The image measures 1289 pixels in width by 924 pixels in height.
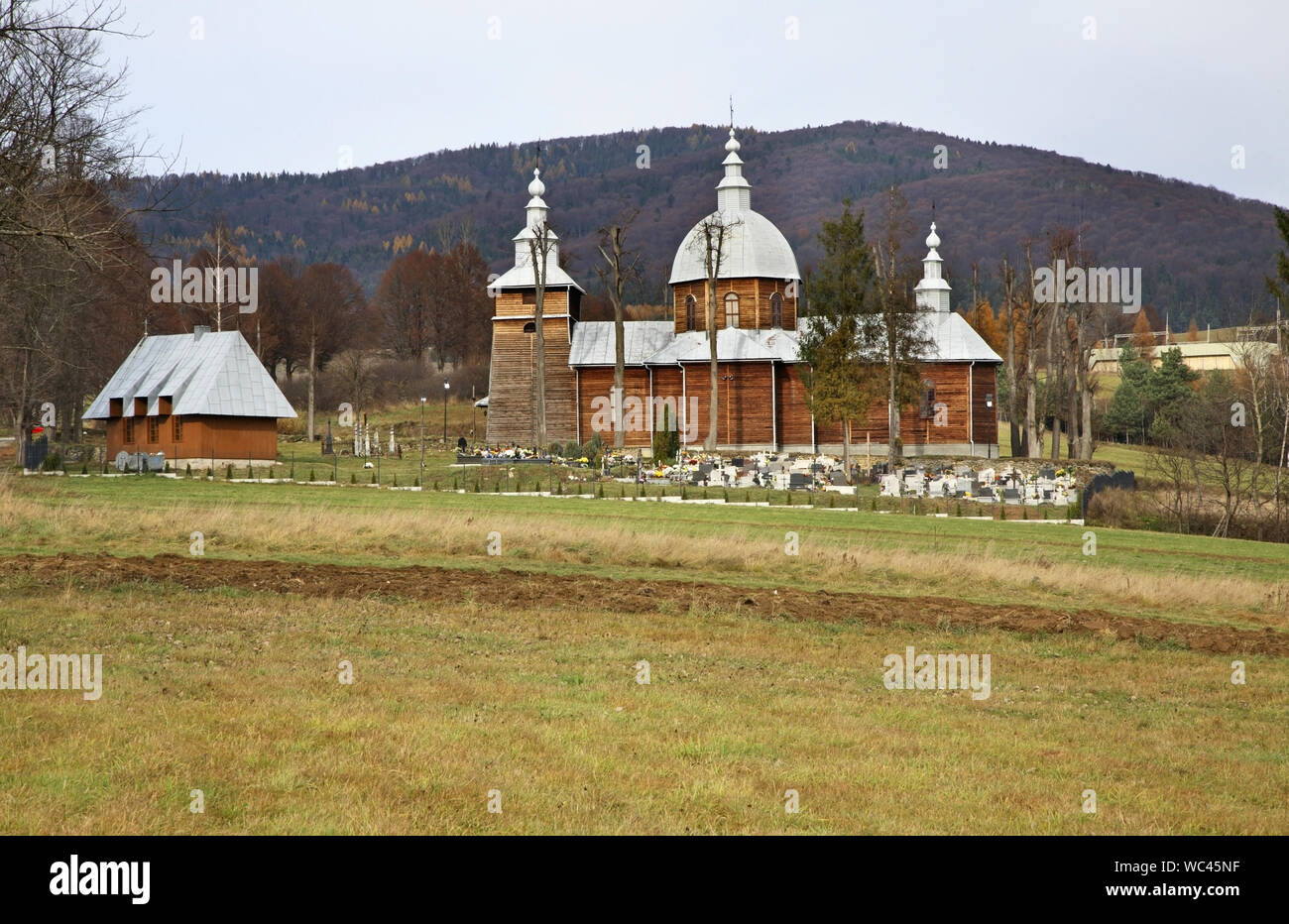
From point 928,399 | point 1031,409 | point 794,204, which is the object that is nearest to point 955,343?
point 928,399

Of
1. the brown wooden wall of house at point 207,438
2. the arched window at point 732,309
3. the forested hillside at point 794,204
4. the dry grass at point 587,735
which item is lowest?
the dry grass at point 587,735

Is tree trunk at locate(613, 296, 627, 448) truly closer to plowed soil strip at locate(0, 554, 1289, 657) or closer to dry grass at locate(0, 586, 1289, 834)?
plowed soil strip at locate(0, 554, 1289, 657)

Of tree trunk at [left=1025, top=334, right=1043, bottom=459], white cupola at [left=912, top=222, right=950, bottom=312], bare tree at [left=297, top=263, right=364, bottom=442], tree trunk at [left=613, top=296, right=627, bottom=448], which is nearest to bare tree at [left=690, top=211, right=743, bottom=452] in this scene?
tree trunk at [left=613, top=296, right=627, bottom=448]

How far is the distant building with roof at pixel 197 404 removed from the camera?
4297 cm

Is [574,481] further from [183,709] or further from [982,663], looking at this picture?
[183,709]

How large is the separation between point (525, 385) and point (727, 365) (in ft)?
34.4

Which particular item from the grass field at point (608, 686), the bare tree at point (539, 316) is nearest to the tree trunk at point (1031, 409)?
the bare tree at point (539, 316)

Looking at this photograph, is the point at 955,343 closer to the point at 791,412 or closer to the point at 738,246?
the point at 791,412

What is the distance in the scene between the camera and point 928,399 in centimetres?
5116

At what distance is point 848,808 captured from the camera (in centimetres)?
675

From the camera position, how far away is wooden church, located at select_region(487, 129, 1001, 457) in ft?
164

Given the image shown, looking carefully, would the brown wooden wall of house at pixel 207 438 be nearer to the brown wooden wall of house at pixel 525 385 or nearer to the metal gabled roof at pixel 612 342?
the brown wooden wall of house at pixel 525 385

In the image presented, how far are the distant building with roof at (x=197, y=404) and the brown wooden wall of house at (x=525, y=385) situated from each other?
12264 millimetres

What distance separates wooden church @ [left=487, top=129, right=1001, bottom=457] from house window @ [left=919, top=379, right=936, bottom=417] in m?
0.06
